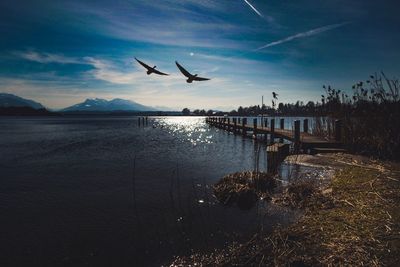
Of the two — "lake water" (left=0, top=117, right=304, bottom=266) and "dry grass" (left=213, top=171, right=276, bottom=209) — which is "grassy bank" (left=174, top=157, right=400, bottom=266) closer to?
"lake water" (left=0, top=117, right=304, bottom=266)

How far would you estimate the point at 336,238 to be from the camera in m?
5.08

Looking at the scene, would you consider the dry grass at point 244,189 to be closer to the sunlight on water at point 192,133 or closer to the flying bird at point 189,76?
the flying bird at point 189,76

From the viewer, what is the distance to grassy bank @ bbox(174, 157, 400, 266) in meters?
4.52

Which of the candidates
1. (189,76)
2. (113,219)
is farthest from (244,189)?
(189,76)

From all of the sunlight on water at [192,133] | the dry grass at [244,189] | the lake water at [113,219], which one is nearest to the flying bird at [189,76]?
the lake water at [113,219]

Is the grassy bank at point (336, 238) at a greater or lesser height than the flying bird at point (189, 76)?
lesser

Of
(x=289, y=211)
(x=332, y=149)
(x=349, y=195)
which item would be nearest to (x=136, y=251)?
(x=289, y=211)

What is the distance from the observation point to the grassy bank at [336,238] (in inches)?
178

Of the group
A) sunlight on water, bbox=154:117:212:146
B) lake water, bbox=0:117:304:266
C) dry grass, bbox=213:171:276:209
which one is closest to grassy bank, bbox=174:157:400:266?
lake water, bbox=0:117:304:266

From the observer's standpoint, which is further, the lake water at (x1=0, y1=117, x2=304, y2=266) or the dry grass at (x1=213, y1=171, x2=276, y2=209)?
the dry grass at (x1=213, y1=171, x2=276, y2=209)

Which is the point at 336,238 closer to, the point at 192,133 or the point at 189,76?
the point at 189,76

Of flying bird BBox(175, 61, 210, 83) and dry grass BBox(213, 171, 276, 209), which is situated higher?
flying bird BBox(175, 61, 210, 83)

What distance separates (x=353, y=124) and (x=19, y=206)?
1477cm

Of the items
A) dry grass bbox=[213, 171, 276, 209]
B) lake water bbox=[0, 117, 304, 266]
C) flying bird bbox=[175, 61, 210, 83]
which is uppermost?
flying bird bbox=[175, 61, 210, 83]
